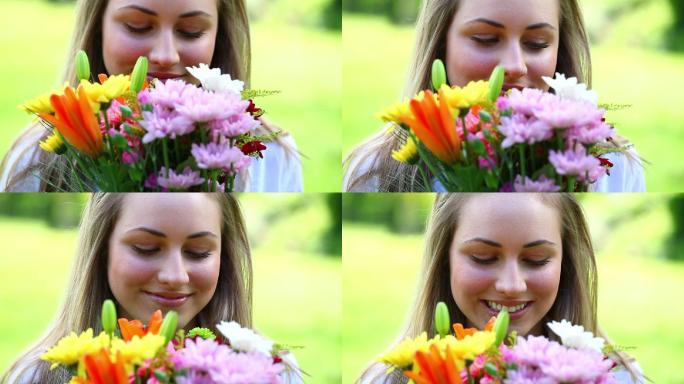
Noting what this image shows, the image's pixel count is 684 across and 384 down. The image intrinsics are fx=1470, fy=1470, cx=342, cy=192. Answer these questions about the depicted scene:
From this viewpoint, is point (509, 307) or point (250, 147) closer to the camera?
point (250, 147)

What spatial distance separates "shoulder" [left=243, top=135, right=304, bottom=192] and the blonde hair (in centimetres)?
28

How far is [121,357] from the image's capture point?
71.4 inches

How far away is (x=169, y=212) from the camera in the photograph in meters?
2.23

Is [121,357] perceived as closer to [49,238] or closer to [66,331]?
[66,331]

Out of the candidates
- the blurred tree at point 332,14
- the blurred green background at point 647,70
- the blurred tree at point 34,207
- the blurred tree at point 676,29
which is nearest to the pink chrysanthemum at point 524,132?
the blurred tree at point 34,207

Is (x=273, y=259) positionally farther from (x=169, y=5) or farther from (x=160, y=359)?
(x=160, y=359)

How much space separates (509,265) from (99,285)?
670mm

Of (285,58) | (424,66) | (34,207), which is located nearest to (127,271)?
(424,66)

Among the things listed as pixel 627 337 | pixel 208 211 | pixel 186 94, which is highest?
pixel 186 94

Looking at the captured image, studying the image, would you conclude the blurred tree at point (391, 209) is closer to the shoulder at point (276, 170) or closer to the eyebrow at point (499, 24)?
the shoulder at point (276, 170)

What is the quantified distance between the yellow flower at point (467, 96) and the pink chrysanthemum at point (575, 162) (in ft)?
0.39

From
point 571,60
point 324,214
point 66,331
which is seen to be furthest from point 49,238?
point 571,60

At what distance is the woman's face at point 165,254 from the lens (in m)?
2.24

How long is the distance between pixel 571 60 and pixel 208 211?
0.70 meters
